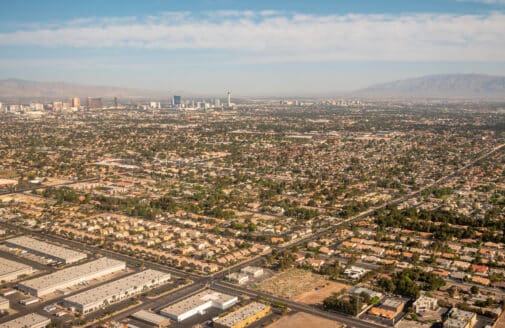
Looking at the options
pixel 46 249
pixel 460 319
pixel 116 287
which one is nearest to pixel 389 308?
pixel 460 319

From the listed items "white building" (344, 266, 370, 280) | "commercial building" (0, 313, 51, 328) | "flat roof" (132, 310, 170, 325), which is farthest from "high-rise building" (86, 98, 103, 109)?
"flat roof" (132, 310, 170, 325)

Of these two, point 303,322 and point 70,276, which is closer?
point 303,322

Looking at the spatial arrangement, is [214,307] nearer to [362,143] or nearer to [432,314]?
[432,314]

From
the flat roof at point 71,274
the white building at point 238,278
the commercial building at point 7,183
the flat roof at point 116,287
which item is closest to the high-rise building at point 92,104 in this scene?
the commercial building at point 7,183

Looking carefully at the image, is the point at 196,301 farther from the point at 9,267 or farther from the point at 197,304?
the point at 9,267

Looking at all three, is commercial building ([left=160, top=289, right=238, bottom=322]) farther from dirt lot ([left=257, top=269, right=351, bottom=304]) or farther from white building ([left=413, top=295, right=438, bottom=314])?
white building ([left=413, top=295, right=438, bottom=314])

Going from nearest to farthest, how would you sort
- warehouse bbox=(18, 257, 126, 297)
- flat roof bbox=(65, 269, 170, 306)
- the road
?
the road < flat roof bbox=(65, 269, 170, 306) < warehouse bbox=(18, 257, 126, 297)
